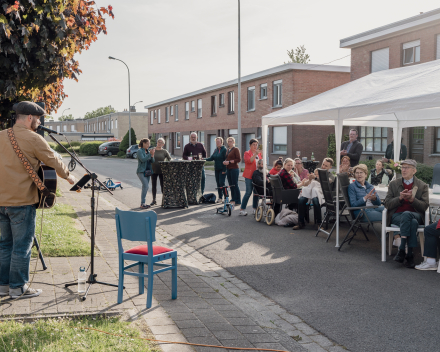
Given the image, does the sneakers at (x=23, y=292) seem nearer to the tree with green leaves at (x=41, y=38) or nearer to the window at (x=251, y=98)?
the tree with green leaves at (x=41, y=38)

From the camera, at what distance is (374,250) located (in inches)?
306

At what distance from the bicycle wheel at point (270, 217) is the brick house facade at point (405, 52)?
16.1 metres

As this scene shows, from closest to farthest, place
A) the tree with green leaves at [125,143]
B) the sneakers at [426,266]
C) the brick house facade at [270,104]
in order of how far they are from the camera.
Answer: the sneakers at [426,266] < the brick house facade at [270,104] < the tree with green leaves at [125,143]

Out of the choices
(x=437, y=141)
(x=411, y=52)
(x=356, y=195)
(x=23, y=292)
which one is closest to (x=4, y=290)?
(x=23, y=292)

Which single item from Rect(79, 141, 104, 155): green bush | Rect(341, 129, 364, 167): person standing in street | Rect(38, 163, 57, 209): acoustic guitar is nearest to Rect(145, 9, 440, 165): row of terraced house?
Rect(341, 129, 364, 167): person standing in street

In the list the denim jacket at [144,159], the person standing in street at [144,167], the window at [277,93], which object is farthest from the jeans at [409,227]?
the window at [277,93]

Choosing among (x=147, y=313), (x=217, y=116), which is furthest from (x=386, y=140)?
(x=147, y=313)

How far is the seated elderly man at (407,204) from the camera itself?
684 centimetres

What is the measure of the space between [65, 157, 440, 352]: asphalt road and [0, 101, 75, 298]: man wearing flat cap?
2.72m

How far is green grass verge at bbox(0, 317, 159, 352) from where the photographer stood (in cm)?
357

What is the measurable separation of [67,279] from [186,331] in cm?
212

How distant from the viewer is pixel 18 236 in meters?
4.85

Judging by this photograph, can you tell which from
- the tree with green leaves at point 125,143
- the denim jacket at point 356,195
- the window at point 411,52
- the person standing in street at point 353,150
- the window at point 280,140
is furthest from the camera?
the tree with green leaves at point 125,143

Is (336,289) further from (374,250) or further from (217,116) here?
(217,116)
